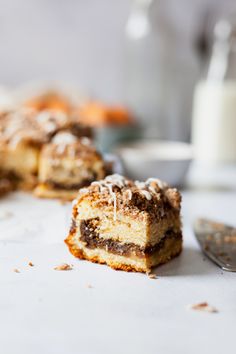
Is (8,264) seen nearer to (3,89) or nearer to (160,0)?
(3,89)

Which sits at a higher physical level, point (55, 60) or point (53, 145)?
point (55, 60)

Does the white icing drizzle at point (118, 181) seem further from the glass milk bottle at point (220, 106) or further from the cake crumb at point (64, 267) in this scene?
the glass milk bottle at point (220, 106)

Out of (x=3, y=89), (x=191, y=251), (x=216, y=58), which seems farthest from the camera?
(x=3, y=89)

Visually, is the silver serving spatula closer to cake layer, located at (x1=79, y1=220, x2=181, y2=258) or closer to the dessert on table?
cake layer, located at (x1=79, y1=220, x2=181, y2=258)

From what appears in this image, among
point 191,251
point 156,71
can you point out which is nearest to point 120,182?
point 191,251

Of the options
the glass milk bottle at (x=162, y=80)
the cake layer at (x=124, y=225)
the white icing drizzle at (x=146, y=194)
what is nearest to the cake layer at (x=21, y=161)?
the cake layer at (x=124, y=225)

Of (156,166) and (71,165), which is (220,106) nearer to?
(156,166)
